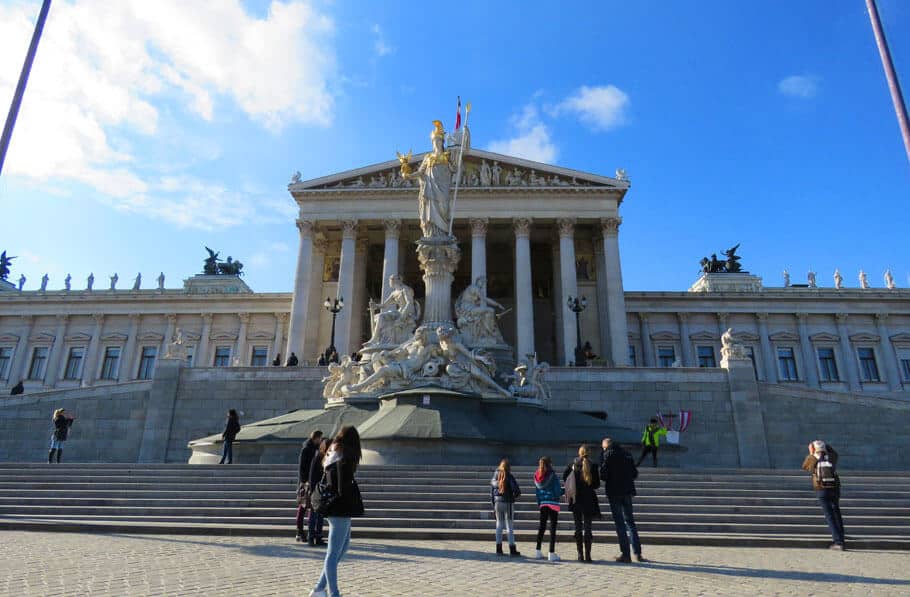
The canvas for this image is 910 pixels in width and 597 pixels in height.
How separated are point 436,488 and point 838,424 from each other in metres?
24.2

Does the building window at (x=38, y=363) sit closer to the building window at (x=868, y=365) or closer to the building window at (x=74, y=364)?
the building window at (x=74, y=364)

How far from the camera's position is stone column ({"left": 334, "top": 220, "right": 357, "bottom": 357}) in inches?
1879

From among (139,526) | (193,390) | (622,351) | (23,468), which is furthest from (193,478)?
(622,351)

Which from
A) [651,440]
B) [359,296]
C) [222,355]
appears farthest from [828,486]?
[222,355]

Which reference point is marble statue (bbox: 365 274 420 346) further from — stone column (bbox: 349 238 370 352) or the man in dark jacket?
stone column (bbox: 349 238 370 352)

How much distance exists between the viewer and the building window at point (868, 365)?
5788cm

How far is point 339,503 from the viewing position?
6145 millimetres

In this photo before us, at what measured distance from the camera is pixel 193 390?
104 ft

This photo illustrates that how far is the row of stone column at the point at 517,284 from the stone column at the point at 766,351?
695 inches

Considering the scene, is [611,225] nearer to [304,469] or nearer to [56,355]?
[304,469]

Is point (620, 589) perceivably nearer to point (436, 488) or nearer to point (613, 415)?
point (436, 488)

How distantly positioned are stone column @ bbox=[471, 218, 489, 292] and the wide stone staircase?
3402 centimetres

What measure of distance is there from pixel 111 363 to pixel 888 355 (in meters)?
69.7

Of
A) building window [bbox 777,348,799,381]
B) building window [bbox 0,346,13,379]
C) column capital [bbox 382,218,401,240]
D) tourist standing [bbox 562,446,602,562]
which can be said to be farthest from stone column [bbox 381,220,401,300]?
tourist standing [bbox 562,446,602,562]
